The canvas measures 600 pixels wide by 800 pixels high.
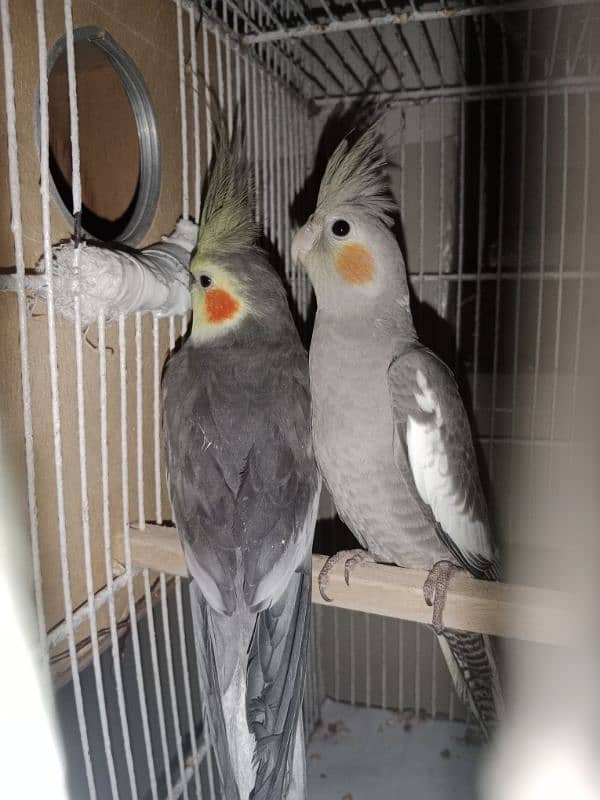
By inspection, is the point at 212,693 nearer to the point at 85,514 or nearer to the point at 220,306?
the point at 85,514

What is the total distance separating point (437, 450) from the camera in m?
1.17

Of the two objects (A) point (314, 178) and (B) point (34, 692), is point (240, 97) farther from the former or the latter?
(B) point (34, 692)

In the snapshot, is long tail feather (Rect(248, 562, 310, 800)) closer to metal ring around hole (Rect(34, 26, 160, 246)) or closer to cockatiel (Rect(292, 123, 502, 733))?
cockatiel (Rect(292, 123, 502, 733))

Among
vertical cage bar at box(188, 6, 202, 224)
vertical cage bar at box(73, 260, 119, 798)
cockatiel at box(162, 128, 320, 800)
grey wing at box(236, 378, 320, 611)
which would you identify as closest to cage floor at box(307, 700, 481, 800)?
cockatiel at box(162, 128, 320, 800)

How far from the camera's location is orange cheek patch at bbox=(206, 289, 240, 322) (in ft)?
3.79

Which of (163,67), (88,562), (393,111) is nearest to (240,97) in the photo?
(163,67)

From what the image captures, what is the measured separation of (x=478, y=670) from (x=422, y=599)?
51cm

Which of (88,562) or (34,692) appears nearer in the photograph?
(34,692)

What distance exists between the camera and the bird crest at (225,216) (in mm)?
1135

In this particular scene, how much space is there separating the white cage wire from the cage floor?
0.08 m

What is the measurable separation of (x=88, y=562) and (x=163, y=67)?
1.07 meters

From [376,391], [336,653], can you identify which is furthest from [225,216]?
[336,653]

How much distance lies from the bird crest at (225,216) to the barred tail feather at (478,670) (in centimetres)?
97

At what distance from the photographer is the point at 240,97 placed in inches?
62.2
